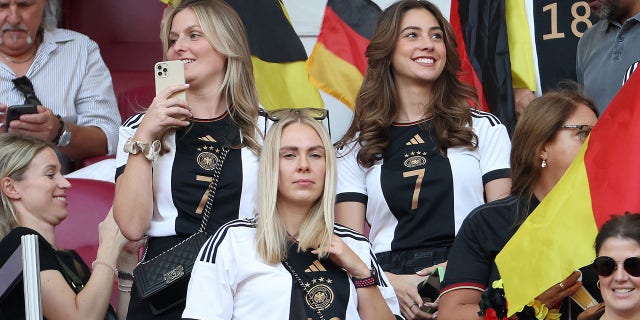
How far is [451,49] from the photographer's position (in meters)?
6.34

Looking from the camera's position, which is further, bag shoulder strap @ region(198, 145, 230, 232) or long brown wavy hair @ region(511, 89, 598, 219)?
bag shoulder strap @ region(198, 145, 230, 232)

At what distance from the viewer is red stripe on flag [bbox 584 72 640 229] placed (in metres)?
4.71

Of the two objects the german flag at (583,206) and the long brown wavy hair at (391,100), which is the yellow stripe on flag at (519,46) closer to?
the long brown wavy hair at (391,100)

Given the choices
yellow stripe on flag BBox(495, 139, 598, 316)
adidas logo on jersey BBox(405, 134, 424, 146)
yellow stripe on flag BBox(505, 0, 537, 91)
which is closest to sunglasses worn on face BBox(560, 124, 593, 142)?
yellow stripe on flag BBox(495, 139, 598, 316)

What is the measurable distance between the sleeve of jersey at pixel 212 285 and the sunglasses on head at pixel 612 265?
132 cm

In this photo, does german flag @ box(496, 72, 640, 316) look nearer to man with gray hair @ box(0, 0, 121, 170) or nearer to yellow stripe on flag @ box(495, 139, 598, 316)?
yellow stripe on flag @ box(495, 139, 598, 316)

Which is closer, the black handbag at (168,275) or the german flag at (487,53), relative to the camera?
the black handbag at (168,275)

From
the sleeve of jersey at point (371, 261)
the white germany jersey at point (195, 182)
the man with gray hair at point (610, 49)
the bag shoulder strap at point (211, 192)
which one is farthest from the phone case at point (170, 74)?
the man with gray hair at point (610, 49)

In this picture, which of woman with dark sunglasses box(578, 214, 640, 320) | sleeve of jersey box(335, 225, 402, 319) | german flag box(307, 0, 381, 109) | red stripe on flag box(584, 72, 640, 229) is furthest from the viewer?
german flag box(307, 0, 381, 109)

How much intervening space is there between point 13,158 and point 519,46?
2.64 m

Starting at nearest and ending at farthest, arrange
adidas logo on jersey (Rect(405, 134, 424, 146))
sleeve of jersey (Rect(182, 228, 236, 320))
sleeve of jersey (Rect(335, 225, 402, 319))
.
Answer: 1. sleeve of jersey (Rect(182, 228, 236, 320))
2. sleeve of jersey (Rect(335, 225, 402, 319))
3. adidas logo on jersey (Rect(405, 134, 424, 146))

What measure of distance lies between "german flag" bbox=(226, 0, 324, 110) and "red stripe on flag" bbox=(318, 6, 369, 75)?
16 cm

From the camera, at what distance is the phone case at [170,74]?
5.53 meters

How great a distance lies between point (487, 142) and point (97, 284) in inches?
68.0
